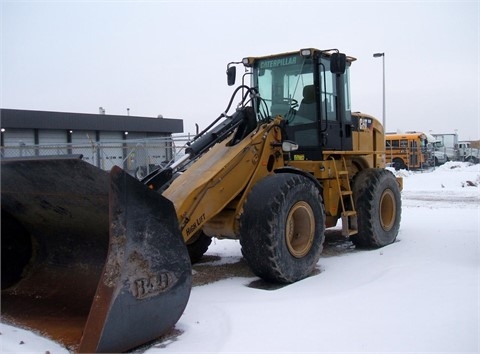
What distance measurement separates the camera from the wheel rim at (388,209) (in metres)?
8.62

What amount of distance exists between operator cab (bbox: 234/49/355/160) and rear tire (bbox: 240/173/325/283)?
42.2 inches

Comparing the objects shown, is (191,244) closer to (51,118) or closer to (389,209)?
(389,209)

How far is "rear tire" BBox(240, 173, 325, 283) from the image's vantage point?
18.9ft

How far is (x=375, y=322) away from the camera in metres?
4.60

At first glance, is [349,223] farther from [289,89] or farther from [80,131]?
[80,131]

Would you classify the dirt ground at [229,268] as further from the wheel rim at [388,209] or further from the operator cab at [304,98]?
the operator cab at [304,98]

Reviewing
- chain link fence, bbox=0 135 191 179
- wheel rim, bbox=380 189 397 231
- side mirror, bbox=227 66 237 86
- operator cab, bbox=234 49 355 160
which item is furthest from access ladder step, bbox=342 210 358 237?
chain link fence, bbox=0 135 191 179

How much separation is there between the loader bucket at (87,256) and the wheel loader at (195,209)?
11mm

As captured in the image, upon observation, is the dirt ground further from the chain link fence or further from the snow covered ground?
the chain link fence

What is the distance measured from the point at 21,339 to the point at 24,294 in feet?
3.86

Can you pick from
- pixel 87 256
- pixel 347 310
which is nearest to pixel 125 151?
pixel 87 256

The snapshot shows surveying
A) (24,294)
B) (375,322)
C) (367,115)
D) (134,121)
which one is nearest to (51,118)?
(134,121)

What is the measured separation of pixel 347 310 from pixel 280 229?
49.6 inches

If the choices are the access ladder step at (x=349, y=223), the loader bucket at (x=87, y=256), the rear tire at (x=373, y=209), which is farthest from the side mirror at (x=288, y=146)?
A: the loader bucket at (x=87, y=256)
